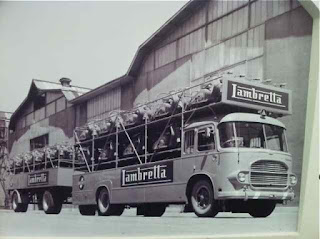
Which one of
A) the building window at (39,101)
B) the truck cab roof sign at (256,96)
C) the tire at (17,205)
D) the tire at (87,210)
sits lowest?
the tire at (87,210)

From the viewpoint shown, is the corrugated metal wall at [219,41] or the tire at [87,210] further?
the corrugated metal wall at [219,41]

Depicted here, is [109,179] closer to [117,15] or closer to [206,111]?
[206,111]

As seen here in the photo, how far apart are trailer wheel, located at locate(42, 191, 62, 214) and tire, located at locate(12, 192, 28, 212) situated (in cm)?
29

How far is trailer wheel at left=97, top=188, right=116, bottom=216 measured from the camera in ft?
26.9

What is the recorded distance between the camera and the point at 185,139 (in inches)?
322

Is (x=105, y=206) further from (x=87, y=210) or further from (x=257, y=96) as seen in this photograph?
(x=257, y=96)

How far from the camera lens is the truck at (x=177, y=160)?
7.98 m

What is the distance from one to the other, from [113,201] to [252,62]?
117 inches

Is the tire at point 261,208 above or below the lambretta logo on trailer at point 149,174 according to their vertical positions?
below

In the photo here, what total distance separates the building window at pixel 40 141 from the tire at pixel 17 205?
67 cm

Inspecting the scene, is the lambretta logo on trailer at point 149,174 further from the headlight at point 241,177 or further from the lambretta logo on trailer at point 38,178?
the lambretta logo on trailer at point 38,178

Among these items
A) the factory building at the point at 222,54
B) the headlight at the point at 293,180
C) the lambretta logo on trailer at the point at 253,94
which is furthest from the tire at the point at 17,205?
the headlight at the point at 293,180

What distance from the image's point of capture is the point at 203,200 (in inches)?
315

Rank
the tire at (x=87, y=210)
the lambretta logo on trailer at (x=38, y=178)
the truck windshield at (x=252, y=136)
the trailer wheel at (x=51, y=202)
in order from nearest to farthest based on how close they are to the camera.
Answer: the trailer wheel at (x=51, y=202) → the lambretta logo on trailer at (x=38, y=178) → the tire at (x=87, y=210) → the truck windshield at (x=252, y=136)
